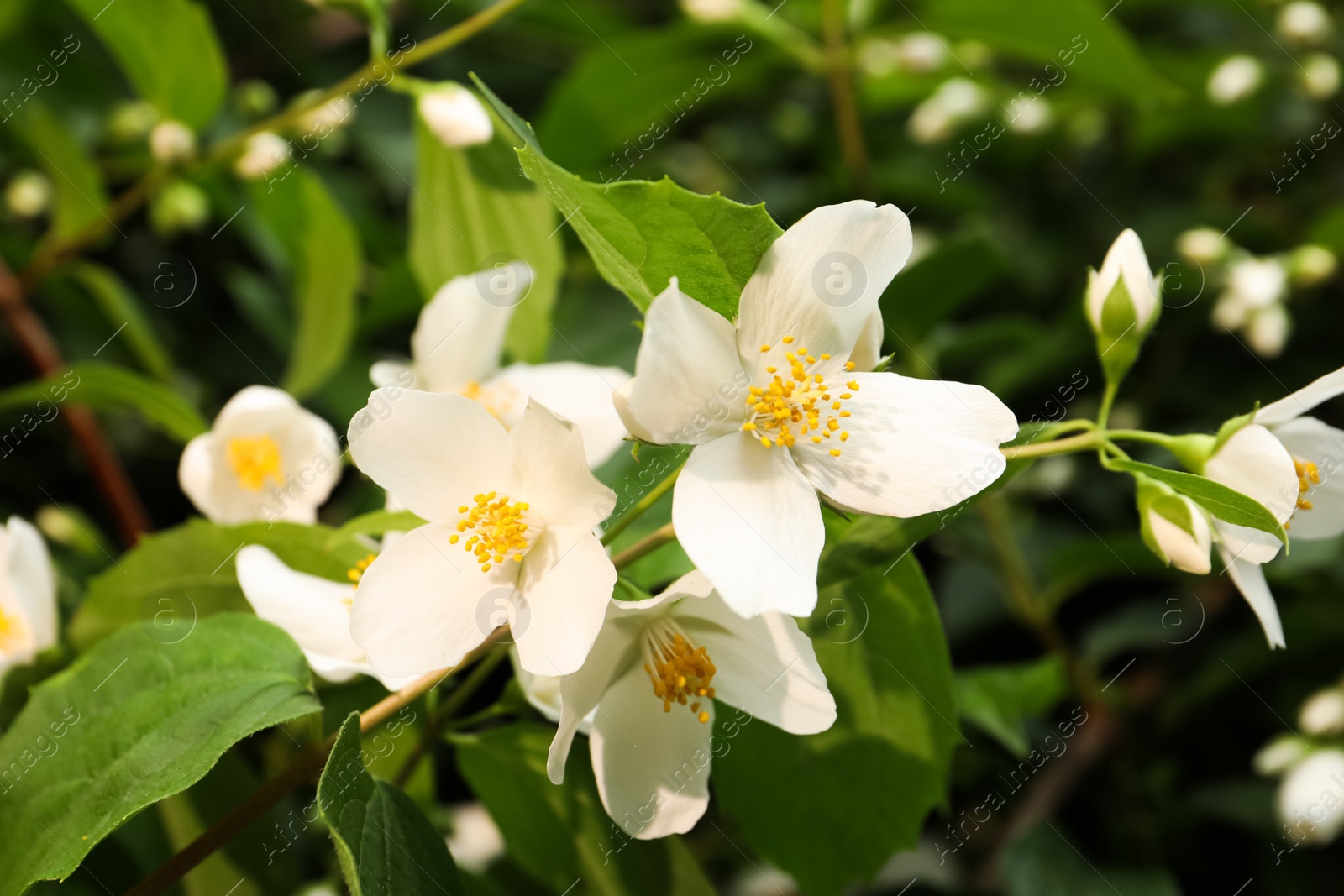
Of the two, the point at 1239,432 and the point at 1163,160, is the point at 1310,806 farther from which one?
the point at 1163,160

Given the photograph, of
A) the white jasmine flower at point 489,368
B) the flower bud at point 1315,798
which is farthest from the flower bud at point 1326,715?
the white jasmine flower at point 489,368

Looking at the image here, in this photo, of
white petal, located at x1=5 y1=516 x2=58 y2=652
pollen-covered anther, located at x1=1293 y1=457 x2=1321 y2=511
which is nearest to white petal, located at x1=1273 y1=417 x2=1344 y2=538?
pollen-covered anther, located at x1=1293 y1=457 x2=1321 y2=511

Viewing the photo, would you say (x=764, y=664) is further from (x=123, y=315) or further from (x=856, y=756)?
(x=123, y=315)

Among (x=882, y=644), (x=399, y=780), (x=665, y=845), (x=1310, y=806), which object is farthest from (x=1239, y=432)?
(x=1310, y=806)

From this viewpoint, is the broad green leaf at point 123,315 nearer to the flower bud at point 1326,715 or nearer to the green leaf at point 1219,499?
the green leaf at point 1219,499

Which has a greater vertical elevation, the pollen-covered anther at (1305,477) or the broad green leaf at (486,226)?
the broad green leaf at (486,226)

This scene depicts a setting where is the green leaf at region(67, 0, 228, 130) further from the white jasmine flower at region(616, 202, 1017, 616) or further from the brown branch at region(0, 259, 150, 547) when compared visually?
the white jasmine flower at region(616, 202, 1017, 616)
